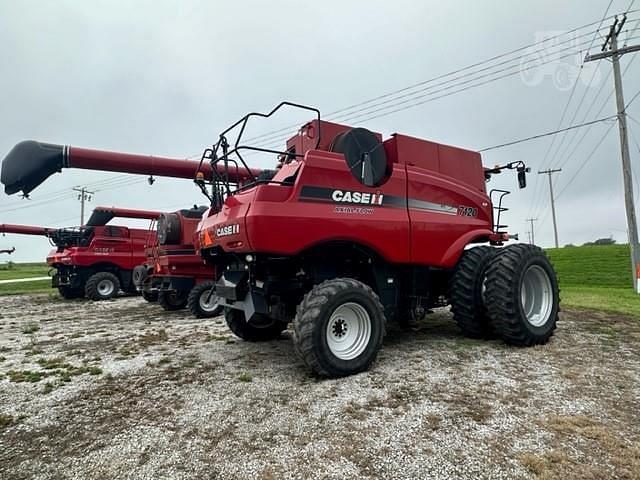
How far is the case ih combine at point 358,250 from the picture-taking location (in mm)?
4074

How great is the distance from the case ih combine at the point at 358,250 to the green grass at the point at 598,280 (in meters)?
4.40

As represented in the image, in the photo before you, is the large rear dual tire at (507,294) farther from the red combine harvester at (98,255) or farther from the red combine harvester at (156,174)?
the red combine harvester at (98,255)

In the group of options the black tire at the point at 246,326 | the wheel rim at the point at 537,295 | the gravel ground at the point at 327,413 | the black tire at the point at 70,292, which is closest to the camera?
the gravel ground at the point at 327,413

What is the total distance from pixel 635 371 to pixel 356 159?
3.64 meters

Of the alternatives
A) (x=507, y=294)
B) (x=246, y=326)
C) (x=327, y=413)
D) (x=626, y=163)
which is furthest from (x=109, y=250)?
(x=626, y=163)

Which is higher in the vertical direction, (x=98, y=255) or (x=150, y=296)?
(x=98, y=255)

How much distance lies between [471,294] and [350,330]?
1903mm

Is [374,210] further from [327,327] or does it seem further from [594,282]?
[594,282]

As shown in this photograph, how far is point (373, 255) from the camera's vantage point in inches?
187

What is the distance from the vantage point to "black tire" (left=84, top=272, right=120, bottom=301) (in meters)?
13.9

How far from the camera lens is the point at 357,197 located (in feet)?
14.9

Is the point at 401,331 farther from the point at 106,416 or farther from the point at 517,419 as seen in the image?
the point at 106,416

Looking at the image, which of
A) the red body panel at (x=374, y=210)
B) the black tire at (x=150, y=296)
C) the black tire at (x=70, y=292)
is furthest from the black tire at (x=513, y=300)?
the black tire at (x=70, y=292)

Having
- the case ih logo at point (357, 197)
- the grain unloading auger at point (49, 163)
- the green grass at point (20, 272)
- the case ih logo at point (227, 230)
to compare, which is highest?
the grain unloading auger at point (49, 163)
